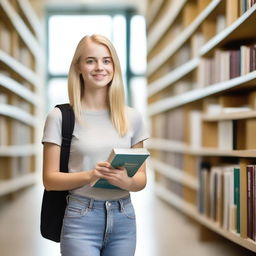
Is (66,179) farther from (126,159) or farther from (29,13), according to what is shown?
(29,13)

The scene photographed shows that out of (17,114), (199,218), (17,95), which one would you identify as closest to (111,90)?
(199,218)

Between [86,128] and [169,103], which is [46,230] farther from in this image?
[169,103]

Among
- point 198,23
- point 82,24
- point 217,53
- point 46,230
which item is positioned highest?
point 82,24

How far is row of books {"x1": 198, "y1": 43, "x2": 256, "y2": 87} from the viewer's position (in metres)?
2.86

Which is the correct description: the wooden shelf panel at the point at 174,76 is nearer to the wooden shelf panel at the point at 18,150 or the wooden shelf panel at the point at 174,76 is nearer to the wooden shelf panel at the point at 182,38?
the wooden shelf panel at the point at 182,38

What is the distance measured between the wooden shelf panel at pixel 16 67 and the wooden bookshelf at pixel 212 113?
5.30ft

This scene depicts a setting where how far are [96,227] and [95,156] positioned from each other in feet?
0.74

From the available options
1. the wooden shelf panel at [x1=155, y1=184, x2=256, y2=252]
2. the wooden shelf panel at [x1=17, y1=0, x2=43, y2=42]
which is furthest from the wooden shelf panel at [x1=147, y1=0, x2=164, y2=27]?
the wooden shelf panel at [x1=155, y1=184, x2=256, y2=252]

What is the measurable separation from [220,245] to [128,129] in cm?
225

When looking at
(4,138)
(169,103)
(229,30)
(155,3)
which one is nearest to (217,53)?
(229,30)

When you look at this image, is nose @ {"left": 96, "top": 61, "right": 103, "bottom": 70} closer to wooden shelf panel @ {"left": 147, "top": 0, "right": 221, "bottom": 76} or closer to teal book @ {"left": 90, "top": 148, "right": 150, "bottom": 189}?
teal book @ {"left": 90, "top": 148, "right": 150, "bottom": 189}

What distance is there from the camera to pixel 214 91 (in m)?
3.50

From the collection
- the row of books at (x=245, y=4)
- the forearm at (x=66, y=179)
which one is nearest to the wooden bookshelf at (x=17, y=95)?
the row of books at (x=245, y=4)

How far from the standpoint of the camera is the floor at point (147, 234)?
11.5 feet
